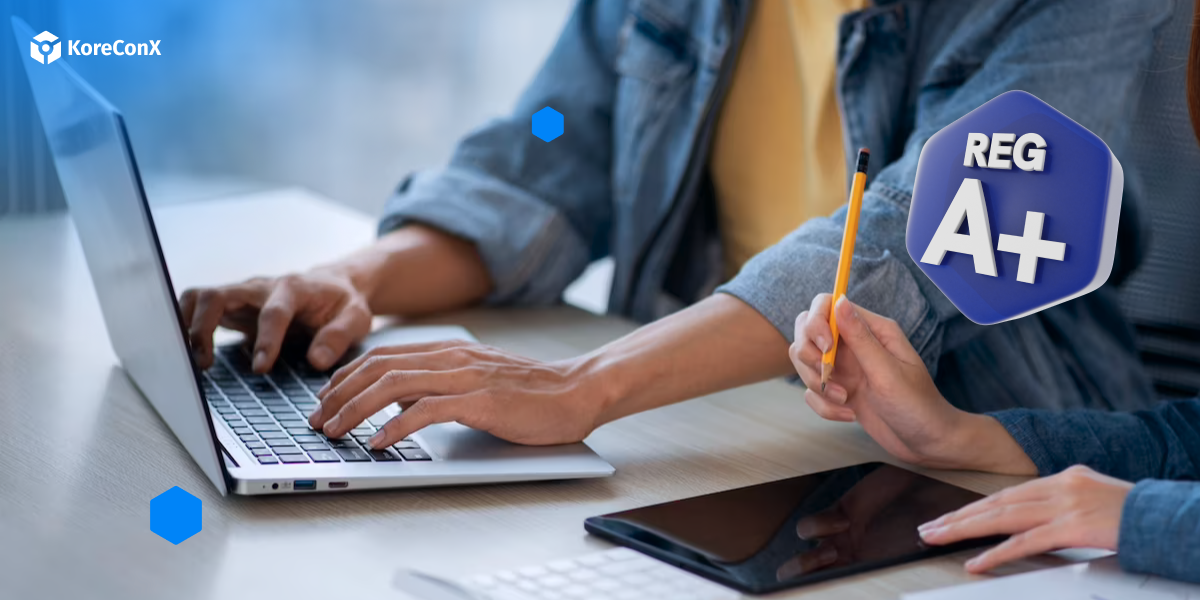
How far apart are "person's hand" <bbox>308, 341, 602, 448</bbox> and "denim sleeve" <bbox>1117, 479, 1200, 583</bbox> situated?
369mm

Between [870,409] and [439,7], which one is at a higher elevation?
[439,7]

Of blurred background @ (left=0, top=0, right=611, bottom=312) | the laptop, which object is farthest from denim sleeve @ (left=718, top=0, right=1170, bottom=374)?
blurred background @ (left=0, top=0, right=611, bottom=312)

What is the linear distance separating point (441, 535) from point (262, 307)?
0.44 metres

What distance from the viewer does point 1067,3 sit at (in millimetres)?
939

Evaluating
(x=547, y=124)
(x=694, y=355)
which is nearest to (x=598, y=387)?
(x=694, y=355)

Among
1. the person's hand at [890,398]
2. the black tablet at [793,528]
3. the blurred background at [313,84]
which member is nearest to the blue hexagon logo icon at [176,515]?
the black tablet at [793,528]

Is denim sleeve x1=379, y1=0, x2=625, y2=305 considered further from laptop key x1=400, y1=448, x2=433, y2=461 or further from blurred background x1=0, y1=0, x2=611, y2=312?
blurred background x1=0, y1=0, x2=611, y2=312

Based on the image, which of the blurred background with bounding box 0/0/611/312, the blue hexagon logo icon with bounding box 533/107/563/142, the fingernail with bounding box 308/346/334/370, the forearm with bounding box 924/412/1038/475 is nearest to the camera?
the forearm with bounding box 924/412/1038/475

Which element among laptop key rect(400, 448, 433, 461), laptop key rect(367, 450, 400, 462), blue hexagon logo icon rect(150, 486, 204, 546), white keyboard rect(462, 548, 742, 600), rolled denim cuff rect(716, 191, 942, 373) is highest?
rolled denim cuff rect(716, 191, 942, 373)

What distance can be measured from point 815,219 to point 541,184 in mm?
459

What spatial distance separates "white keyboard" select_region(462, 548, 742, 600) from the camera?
612 millimetres

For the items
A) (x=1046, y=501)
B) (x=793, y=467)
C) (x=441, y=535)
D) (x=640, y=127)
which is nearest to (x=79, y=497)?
(x=441, y=535)

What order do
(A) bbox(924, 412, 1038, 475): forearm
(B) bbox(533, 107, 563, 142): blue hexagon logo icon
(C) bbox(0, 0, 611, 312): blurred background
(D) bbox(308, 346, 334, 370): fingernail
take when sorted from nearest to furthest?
1. (A) bbox(924, 412, 1038, 475): forearm
2. (D) bbox(308, 346, 334, 370): fingernail
3. (B) bbox(533, 107, 563, 142): blue hexagon logo icon
4. (C) bbox(0, 0, 611, 312): blurred background

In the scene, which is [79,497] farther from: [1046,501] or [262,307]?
[1046,501]
